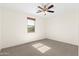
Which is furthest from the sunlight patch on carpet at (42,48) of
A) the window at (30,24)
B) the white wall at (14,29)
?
the window at (30,24)

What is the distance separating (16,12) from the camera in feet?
13.3

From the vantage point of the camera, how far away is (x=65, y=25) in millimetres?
4723

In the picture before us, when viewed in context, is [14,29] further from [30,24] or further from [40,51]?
[40,51]

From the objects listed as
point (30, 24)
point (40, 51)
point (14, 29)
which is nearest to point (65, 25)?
point (30, 24)

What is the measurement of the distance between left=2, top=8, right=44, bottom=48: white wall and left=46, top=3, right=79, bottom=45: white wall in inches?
72.0

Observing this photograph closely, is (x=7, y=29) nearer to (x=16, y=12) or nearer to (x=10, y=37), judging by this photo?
(x=10, y=37)

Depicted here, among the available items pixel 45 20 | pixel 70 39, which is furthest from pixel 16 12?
pixel 70 39

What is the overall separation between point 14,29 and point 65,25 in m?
3.36

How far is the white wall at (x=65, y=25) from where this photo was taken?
3959mm

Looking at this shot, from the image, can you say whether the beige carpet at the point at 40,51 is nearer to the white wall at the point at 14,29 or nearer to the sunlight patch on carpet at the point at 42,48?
the sunlight patch on carpet at the point at 42,48

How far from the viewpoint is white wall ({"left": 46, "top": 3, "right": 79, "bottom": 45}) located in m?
3.96

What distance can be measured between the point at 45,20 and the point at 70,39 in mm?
2862

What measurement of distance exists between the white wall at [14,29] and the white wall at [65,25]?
1.83 m

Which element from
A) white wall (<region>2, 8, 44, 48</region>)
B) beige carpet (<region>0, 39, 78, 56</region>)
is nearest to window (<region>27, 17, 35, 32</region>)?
white wall (<region>2, 8, 44, 48</region>)
